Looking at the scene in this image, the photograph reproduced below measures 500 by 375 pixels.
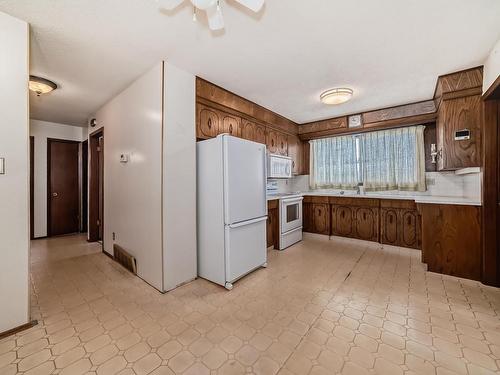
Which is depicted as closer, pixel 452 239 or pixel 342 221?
pixel 452 239

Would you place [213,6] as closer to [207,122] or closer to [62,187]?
[207,122]

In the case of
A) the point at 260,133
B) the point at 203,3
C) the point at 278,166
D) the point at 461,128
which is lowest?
the point at 278,166

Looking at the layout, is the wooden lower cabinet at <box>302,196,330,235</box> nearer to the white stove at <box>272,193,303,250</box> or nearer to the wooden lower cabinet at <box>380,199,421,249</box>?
the white stove at <box>272,193,303,250</box>

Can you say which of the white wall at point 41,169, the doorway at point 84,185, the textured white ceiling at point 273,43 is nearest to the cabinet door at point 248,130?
the textured white ceiling at point 273,43

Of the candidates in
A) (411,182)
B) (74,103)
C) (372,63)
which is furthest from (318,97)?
(74,103)

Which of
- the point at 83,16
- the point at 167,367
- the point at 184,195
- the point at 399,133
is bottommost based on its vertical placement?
the point at 167,367

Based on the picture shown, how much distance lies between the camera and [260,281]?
258cm

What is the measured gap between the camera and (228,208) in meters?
2.40

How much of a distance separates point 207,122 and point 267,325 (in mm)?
2344

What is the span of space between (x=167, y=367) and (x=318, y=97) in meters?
3.55

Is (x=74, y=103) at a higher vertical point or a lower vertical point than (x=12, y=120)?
higher

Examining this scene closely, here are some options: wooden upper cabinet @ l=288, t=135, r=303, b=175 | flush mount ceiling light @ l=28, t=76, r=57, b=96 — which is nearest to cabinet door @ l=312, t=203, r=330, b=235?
wooden upper cabinet @ l=288, t=135, r=303, b=175

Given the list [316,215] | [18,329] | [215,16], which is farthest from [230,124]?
[18,329]

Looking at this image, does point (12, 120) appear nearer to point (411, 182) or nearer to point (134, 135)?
point (134, 135)
